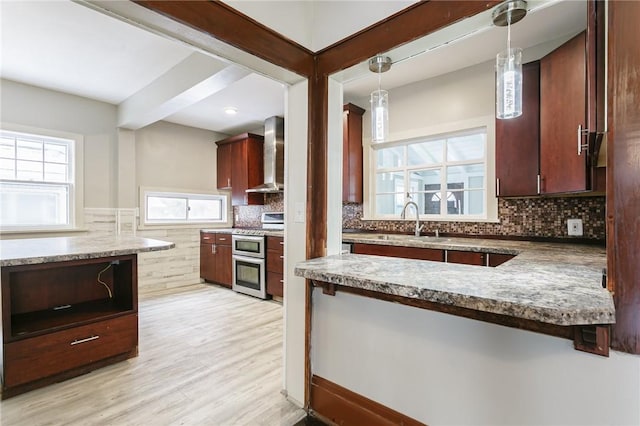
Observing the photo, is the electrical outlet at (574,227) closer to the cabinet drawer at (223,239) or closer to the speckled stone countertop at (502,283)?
the speckled stone countertop at (502,283)

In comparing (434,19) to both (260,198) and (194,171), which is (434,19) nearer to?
(260,198)

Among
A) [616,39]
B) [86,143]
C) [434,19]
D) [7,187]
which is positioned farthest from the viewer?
[86,143]

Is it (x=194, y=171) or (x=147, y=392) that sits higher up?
(x=194, y=171)

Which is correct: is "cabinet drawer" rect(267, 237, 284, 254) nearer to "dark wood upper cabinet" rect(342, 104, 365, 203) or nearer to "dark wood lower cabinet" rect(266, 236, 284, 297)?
"dark wood lower cabinet" rect(266, 236, 284, 297)

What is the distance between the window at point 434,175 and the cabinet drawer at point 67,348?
9.24ft

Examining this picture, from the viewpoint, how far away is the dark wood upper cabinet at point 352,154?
12.1ft

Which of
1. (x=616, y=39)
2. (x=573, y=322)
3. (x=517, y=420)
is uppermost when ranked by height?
(x=616, y=39)

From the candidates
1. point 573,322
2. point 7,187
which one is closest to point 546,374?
point 573,322

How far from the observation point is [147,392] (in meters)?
1.95

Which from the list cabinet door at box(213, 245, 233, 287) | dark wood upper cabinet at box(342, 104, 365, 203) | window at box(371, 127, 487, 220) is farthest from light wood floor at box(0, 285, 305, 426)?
window at box(371, 127, 487, 220)

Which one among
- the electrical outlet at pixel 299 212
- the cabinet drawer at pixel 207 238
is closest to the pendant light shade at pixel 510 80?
the electrical outlet at pixel 299 212

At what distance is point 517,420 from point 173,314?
11.0 ft

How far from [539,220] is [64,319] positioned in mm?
3837

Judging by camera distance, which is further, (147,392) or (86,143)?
(86,143)
